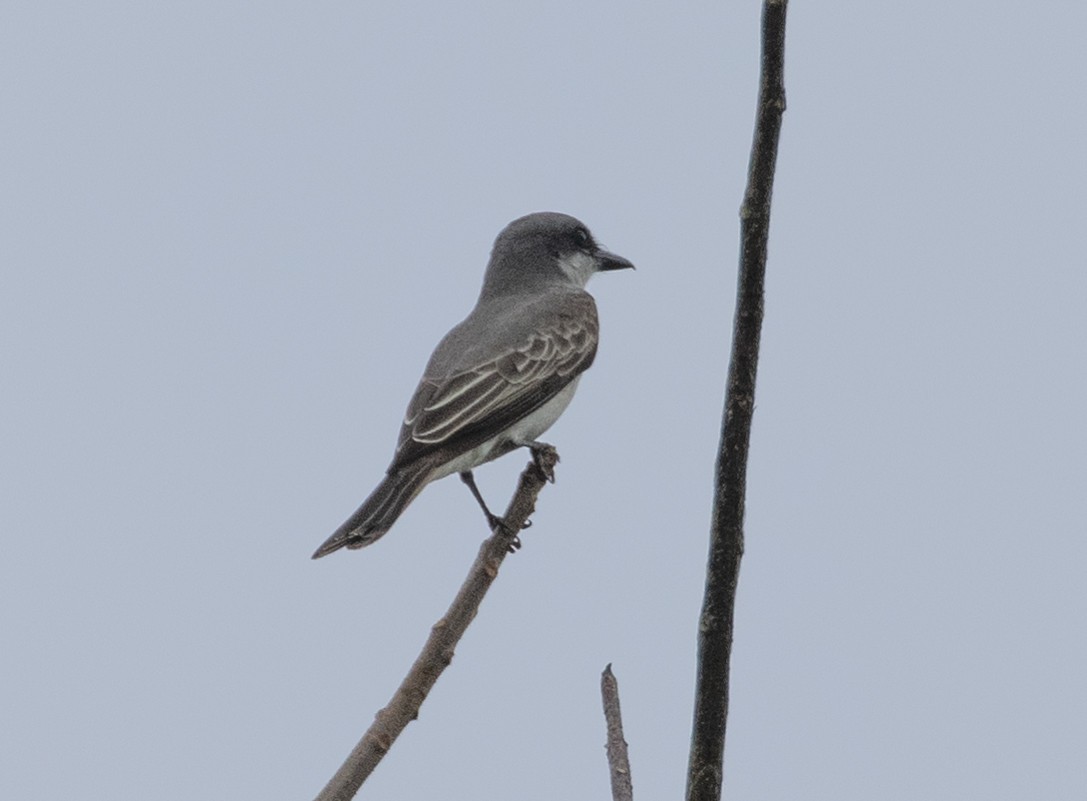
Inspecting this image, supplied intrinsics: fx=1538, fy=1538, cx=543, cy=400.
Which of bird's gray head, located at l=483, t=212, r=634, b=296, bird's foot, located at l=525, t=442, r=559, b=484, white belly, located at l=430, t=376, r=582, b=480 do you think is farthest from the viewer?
bird's gray head, located at l=483, t=212, r=634, b=296

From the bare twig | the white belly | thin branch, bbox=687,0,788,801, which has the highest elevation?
the white belly

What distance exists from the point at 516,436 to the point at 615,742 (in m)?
4.47

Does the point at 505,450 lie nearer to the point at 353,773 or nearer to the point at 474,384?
the point at 474,384

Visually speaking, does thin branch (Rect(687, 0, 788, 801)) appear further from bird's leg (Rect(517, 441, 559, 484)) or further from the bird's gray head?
the bird's gray head

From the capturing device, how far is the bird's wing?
8797 millimetres

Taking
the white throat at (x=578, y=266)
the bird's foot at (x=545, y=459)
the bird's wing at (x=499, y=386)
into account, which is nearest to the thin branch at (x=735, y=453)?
the bird's foot at (x=545, y=459)

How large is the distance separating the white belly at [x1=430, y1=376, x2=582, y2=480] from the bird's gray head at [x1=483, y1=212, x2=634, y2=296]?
191 cm

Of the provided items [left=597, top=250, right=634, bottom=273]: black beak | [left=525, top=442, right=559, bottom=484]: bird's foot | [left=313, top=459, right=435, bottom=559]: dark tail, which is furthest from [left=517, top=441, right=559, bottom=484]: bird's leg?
[left=597, top=250, right=634, bottom=273]: black beak

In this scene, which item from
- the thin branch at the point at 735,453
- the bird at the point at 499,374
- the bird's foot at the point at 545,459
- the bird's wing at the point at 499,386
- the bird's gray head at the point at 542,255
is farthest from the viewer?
the bird's gray head at the point at 542,255

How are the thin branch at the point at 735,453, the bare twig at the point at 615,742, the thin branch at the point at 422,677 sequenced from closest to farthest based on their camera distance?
the thin branch at the point at 422,677
the thin branch at the point at 735,453
the bare twig at the point at 615,742

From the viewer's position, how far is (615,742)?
4.98 meters

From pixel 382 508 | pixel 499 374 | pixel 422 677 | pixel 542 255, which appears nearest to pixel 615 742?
pixel 422 677

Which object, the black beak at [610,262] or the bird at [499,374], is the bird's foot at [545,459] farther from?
the black beak at [610,262]

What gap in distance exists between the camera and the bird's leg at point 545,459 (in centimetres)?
683
